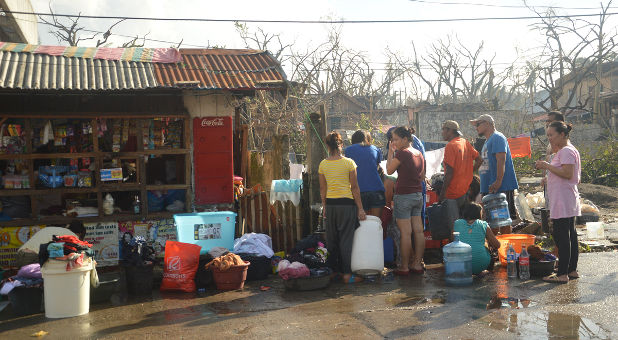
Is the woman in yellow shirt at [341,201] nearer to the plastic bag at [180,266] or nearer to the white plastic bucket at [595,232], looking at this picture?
the plastic bag at [180,266]

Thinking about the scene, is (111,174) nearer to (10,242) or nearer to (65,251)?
(10,242)

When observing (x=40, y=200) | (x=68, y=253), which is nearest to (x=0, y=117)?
(x=40, y=200)

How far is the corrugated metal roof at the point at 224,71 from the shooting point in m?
8.88

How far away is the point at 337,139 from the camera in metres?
7.67

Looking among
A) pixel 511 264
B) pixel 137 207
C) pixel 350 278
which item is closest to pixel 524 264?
pixel 511 264

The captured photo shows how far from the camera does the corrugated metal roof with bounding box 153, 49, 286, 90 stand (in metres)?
8.88

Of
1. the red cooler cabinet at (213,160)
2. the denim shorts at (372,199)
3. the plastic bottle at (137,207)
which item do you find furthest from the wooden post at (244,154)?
the denim shorts at (372,199)

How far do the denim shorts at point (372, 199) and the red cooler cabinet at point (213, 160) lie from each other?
249 centimetres

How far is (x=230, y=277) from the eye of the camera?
7.50 m

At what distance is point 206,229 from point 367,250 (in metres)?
2.50

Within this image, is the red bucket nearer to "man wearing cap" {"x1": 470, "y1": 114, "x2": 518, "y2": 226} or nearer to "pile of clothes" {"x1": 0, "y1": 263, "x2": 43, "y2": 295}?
"pile of clothes" {"x1": 0, "y1": 263, "x2": 43, "y2": 295}

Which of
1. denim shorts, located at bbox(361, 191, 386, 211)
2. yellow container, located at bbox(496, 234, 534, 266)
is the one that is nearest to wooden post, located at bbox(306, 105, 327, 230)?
denim shorts, located at bbox(361, 191, 386, 211)

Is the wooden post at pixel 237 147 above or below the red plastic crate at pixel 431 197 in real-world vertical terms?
above

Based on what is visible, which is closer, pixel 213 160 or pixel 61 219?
pixel 61 219
